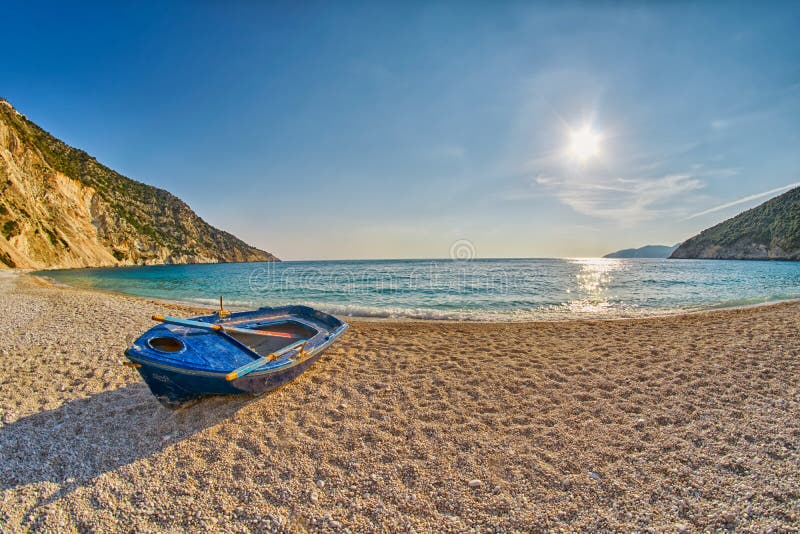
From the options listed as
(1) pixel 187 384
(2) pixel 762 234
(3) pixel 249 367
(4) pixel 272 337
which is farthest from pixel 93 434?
(2) pixel 762 234

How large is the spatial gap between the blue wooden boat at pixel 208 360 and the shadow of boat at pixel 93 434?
0.43 m

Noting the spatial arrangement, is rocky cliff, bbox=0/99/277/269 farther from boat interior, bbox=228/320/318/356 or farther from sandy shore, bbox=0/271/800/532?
sandy shore, bbox=0/271/800/532

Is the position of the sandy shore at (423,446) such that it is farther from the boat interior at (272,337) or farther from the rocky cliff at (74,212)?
the rocky cliff at (74,212)

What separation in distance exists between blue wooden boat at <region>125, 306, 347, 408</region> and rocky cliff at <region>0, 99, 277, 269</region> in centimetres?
5138

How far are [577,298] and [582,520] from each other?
19.5 meters

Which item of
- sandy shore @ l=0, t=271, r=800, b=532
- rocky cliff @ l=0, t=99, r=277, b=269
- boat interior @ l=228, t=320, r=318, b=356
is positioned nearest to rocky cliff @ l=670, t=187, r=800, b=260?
sandy shore @ l=0, t=271, r=800, b=532

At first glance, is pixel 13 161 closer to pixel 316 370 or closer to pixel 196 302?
pixel 196 302

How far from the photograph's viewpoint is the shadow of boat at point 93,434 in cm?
371

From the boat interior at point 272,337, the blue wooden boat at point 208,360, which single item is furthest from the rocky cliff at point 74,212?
the blue wooden boat at point 208,360

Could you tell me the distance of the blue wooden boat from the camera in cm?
449

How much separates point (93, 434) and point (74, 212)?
75.1 metres

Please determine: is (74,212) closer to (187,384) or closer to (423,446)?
(187,384)

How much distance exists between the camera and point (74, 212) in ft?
182

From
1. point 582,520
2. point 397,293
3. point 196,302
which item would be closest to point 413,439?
point 582,520
